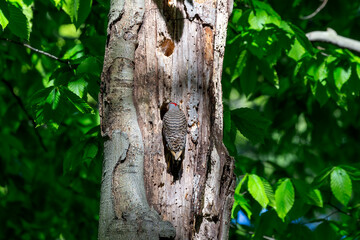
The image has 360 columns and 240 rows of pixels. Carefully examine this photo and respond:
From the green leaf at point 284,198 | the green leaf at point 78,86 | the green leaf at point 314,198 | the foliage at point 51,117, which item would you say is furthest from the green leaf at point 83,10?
the green leaf at point 314,198

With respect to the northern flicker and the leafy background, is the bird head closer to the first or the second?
the northern flicker

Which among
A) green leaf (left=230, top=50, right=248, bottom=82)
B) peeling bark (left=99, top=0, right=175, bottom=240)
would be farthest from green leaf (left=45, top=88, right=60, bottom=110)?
green leaf (left=230, top=50, right=248, bottom=82)

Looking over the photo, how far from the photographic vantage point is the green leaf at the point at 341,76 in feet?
9.39

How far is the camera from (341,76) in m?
2.88

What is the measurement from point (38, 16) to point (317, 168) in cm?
323

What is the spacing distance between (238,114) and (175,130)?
110 centimetres

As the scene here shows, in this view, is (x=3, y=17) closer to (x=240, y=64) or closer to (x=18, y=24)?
(x=18, y=24)

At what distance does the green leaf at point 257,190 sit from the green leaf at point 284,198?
0.28ft

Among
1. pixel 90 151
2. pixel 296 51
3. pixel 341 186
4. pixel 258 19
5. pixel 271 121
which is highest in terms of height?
pixel 258 19

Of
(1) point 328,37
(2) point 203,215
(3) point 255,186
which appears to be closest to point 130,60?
(2) point 203,215

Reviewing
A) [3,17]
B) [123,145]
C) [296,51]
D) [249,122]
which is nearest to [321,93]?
[296,51]

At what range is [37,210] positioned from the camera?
5191 mm

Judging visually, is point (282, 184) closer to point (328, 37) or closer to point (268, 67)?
point (268, 67)

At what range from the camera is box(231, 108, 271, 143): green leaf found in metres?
2.53
